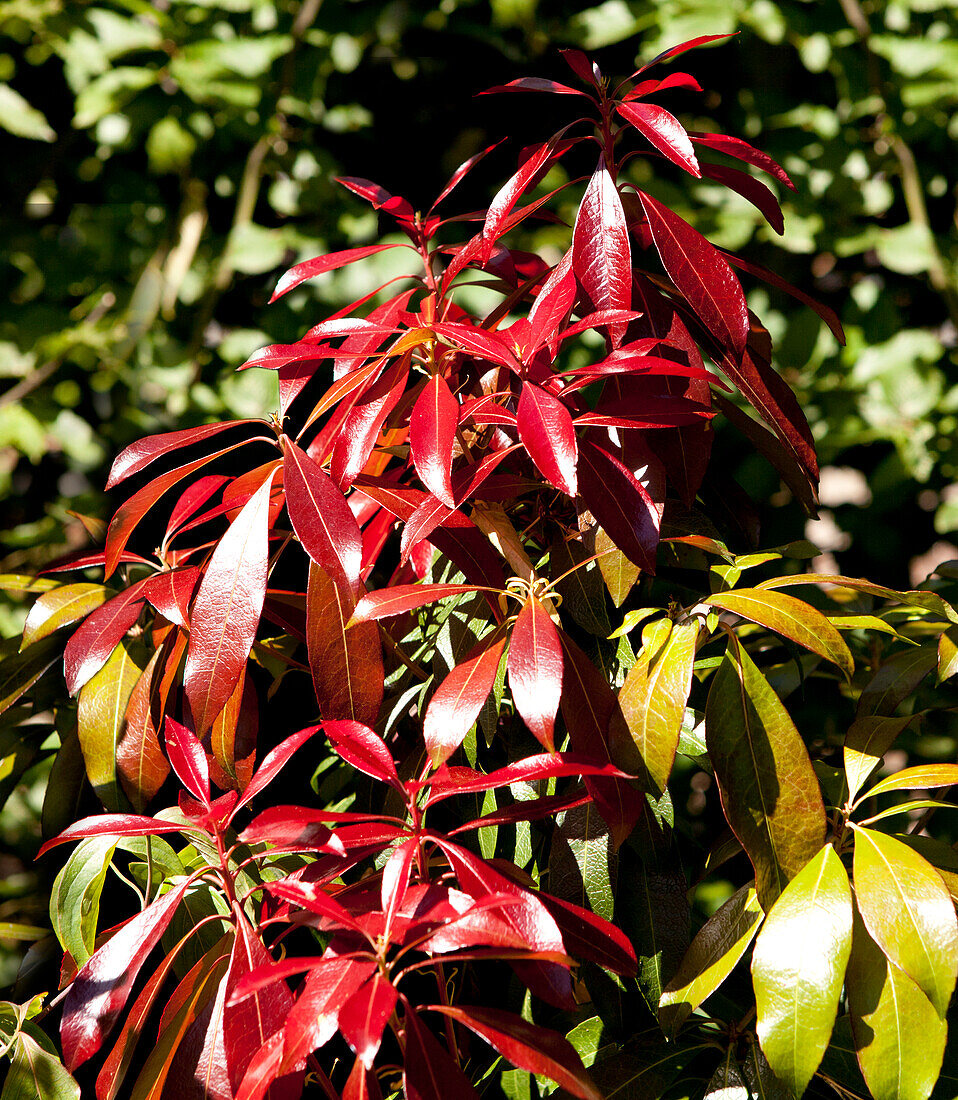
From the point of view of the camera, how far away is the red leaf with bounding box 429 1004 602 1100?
1.41 feet

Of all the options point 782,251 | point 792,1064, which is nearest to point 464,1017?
point 792,1064

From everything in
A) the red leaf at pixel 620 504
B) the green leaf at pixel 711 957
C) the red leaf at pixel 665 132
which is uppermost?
the red leaf at pixel 665 132

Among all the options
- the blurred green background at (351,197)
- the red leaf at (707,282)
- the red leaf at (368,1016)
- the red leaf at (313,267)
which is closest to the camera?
the red leaf at (368,1016)

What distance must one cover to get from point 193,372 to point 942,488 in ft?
4.07

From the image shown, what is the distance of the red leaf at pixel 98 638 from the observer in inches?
24.7

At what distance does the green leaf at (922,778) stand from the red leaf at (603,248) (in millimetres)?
350

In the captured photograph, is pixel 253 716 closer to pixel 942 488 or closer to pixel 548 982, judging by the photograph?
pixel 548 982

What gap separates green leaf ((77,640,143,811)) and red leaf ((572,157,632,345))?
45 cm

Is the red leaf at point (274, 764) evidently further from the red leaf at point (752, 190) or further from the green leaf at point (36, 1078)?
the red leaf at point (752, 190)

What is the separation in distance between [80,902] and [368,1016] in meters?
0.32

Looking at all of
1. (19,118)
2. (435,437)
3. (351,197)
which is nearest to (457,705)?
(435,437)

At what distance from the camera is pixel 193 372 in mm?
1477

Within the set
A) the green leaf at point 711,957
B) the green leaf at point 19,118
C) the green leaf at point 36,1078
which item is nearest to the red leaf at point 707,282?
the green leaf at point 711,957

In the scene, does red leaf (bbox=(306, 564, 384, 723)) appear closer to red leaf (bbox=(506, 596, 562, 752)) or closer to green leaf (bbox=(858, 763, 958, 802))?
red leaf (bbox=(506, 596, 562, 752))
